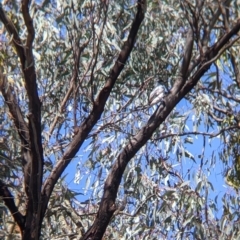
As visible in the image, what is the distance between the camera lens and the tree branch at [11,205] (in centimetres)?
434

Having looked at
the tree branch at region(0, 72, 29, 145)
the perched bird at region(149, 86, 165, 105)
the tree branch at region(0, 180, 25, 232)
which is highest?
the perched bird at region(149, 86, 165, 105)

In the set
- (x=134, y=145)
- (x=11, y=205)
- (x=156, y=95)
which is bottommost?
(x=11, y=205)

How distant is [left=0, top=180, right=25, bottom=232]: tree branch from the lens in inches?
171

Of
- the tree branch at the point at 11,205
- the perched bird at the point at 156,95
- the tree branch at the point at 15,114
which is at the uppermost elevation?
the perched bird at the point at 156,95

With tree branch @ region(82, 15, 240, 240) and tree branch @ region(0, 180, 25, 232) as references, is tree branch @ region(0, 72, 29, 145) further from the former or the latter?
tree branch @ region(82, 15, 240, 240)

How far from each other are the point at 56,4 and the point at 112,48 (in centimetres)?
51

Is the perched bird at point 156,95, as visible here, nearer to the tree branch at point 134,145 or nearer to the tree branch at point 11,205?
the tree branch at point 134,145

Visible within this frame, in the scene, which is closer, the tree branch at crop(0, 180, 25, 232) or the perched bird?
the tree branch at crop(0, 180, 25, 232)

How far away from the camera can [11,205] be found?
14.4 ft

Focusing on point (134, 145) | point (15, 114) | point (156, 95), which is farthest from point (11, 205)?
point (156, 95)

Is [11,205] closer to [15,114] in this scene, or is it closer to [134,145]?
[15,114]

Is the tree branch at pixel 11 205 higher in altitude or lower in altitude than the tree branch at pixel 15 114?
lower

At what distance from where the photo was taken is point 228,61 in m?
5.86

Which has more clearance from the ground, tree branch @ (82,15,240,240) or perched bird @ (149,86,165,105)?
perched bird @ (149,86,165,105)
